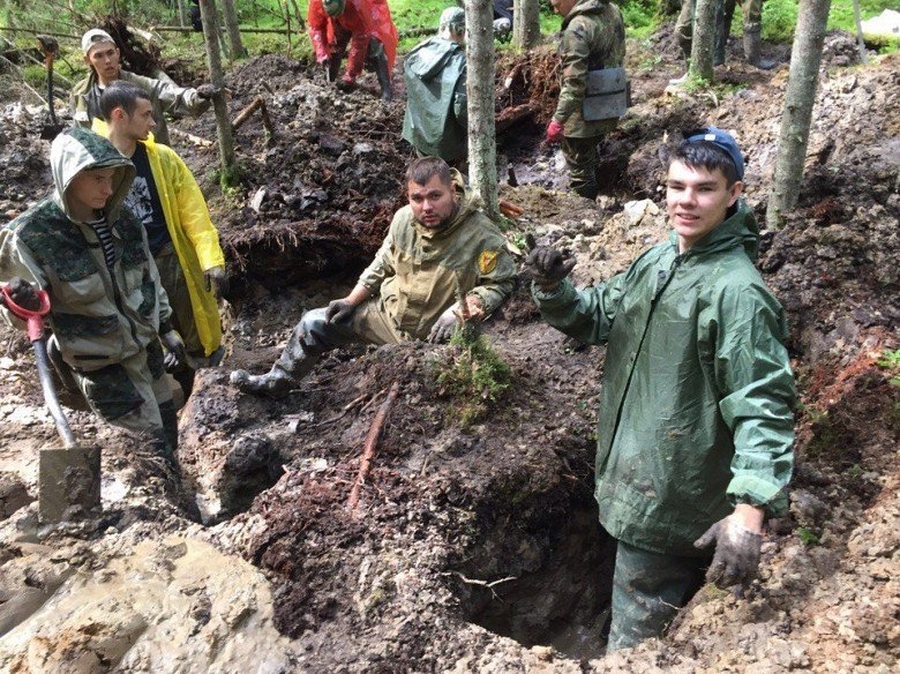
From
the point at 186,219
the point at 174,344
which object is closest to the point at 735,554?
the point at 174,344

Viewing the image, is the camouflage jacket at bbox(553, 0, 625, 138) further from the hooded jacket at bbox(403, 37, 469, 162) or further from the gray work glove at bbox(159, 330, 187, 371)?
the gray work glove at bbox(159, 330, 187, 371)

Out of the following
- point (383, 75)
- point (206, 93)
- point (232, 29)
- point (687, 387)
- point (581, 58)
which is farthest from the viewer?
point (232, 29)

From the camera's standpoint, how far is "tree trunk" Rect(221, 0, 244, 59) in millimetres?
11613

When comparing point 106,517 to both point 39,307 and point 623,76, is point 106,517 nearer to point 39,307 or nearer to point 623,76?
point 39,307


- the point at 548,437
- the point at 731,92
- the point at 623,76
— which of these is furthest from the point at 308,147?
the point at 548,437

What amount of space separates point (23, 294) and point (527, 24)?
940 cm

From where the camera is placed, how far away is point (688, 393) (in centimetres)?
274

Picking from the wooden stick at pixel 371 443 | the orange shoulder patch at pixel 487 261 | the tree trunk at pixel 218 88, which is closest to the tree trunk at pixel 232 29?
the tree trunk at pixel 218 88

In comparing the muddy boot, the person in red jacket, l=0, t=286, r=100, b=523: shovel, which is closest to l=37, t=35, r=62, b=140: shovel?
the person in red jacket

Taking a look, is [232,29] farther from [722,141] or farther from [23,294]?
[722,141]

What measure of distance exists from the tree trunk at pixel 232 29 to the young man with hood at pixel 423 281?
28.6ft

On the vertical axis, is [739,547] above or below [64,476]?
above

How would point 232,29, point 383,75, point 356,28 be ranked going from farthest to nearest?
point 232,29 → point 383,75 → point 356,28

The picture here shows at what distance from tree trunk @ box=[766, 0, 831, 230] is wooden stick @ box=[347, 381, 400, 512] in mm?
3336
